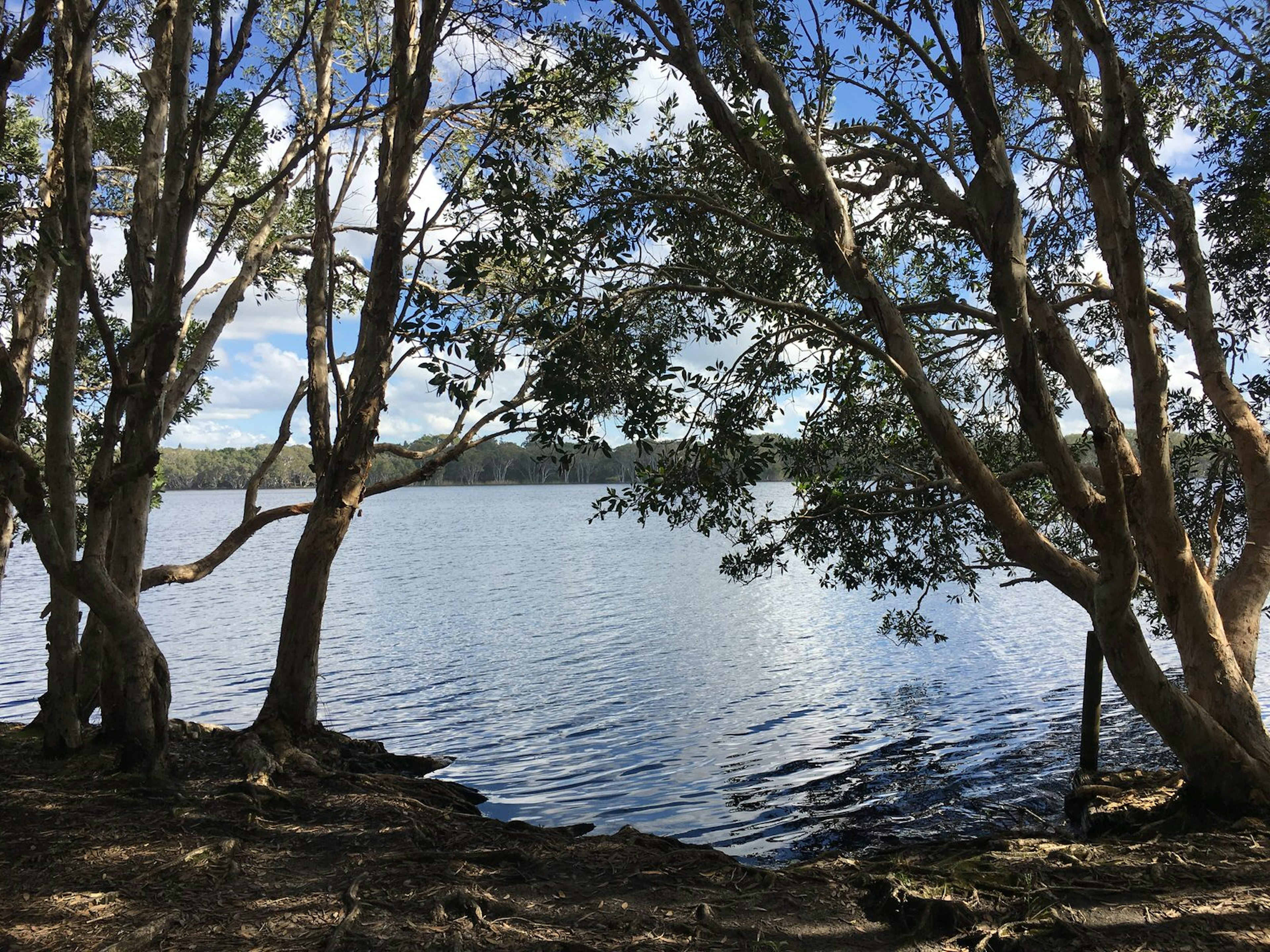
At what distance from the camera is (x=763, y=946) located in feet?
15.9

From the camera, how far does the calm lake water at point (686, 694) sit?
38.0ft

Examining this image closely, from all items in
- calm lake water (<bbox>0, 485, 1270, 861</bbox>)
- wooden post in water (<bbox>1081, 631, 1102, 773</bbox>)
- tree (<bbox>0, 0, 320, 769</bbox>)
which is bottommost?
calm lake water (<bbox>0, 485, 1270, 861</bbox>)

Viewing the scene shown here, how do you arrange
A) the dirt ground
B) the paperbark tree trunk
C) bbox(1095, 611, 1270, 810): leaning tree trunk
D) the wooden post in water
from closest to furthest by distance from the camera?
→ 1. the dirt ground
2. bbox(1095, 611, 1270, 810): leaning tree trunk
3. the paperbark tree trunk
4. the wooden post in water

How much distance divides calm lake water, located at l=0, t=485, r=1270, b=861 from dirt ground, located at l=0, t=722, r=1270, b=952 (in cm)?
386

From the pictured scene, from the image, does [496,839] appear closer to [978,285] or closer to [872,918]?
[872,918]

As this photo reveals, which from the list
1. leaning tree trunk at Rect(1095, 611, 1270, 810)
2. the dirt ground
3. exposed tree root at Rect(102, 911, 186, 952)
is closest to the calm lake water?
leaning tree trunk at Rect(1095, 611, 1270, 810)

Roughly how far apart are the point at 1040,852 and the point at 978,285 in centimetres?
618

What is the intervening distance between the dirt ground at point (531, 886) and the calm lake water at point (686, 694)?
152 inches

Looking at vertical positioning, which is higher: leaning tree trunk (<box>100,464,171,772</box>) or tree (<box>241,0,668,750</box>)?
tree (<box>241,0,668,750</box>)


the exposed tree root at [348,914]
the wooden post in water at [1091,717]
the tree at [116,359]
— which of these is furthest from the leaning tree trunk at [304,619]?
the wooden post in water at [1091,717]

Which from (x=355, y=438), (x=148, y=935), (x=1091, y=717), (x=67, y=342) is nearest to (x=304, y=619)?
(x=355, y=438)

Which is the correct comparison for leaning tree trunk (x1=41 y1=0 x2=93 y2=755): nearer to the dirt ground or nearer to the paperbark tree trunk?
the dirt ground

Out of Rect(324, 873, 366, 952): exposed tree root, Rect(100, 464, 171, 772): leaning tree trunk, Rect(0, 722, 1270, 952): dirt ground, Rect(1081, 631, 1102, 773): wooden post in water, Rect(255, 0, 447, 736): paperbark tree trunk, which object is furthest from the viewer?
Rect(1081, 631, 1102, 773): wooden post in water

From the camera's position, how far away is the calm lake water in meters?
11.6
